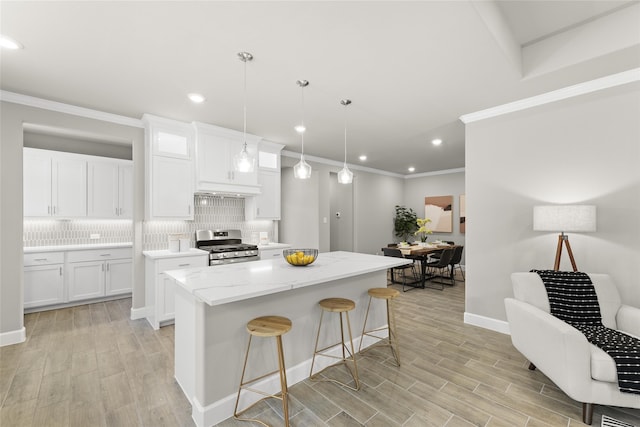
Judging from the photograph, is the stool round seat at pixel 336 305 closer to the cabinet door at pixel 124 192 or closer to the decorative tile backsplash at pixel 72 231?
the cabinet door at pixel 124 192

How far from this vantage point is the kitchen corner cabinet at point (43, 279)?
385 cm

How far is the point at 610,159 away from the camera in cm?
271

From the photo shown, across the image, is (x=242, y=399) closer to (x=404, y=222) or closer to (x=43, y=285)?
(x=43, y=285)

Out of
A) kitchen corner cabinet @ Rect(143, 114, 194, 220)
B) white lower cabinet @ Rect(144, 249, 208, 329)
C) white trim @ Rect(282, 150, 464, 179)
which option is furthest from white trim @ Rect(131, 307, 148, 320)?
white trim @ Rect(282, 150, 464, 179)

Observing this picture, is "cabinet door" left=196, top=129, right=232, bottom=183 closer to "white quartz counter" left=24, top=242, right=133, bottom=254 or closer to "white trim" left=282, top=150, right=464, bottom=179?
"white trim" left=282, top=150, right=464, bottom=179

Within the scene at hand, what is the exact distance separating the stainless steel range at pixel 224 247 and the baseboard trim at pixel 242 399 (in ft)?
6.95

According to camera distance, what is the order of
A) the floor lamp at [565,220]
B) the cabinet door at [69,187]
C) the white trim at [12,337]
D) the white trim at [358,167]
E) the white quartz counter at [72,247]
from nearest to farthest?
the floor lamp at [565,220]
the white trim at [12,337]
the white quartz counter at [72,247]
the cabinet door at [69,187]
the white trim at [358,167]

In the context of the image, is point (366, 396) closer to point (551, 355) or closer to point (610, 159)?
point (551, 355)

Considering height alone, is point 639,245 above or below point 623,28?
below

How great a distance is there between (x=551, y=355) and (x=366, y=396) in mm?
1362

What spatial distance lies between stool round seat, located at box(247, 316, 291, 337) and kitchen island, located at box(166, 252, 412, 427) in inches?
6.6

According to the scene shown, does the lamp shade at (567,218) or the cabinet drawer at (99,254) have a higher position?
the lamp shade at (567,218)

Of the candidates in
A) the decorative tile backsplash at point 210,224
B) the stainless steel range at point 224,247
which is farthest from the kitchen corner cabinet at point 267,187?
the stainless steel range at point 224,247

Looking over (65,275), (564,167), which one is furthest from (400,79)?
(65,275)
